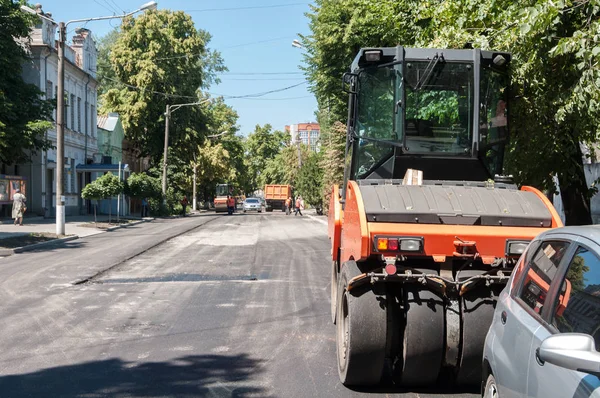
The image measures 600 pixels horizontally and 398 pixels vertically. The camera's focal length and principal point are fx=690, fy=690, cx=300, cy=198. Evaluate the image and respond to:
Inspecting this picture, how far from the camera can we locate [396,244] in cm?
546

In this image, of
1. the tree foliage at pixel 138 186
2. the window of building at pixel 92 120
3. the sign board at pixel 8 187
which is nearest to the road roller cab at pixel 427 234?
the sign board at pixel 8 187

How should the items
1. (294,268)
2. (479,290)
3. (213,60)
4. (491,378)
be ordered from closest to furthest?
(491,378) → (479,290) → (294,268) → (213,60)

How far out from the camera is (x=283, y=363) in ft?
21.6

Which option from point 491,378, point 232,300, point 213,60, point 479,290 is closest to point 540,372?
point 491,378

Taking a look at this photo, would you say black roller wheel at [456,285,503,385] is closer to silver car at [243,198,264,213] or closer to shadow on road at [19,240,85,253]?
shadow on road at [19,240,85,253]

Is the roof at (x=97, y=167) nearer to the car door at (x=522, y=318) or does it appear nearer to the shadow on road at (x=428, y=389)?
the shadow on road at (x=428, y=389)

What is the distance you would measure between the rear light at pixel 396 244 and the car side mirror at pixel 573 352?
2.57m

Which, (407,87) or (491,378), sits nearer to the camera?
(491,378)

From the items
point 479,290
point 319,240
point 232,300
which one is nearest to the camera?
point 479,290

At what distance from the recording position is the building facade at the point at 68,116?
1435 inches

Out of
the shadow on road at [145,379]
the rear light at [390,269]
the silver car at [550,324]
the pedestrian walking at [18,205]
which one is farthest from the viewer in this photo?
the pedestrian walking at [18,205]

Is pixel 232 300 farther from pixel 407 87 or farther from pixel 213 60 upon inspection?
pixel 213 60

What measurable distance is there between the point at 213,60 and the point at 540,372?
7029cm

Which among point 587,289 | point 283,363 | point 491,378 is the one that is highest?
point 587,289
